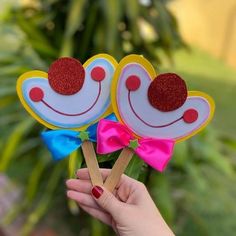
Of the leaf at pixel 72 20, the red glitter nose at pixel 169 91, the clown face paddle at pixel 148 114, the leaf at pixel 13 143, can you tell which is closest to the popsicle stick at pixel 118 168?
the clown face paddle at pixel 148 114

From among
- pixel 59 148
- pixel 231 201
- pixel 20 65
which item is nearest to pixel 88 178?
pixel 59 148

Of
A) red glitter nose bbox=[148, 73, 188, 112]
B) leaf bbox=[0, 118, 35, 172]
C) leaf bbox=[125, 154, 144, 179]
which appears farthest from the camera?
leaf bbox=[0, 118, 35, 172]

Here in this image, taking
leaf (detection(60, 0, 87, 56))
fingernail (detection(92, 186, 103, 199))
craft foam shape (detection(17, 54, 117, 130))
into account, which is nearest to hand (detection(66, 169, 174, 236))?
fingernail (detection(92, 186, 103, 199))

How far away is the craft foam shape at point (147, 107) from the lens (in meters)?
0.88

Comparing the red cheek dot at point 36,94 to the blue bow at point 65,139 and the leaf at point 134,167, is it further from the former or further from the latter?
the leaf at point 134,167

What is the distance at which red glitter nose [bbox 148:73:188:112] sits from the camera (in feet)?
2.85

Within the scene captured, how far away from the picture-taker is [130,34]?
3.03 m

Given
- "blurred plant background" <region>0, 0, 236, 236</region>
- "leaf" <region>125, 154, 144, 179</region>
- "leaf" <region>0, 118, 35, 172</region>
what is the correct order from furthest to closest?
1. "blurred plant background" <region>0, 0, 236, 236</region>
2. "leaf" <region>0, 118, 35, 172</region>
3. "leaf" <region>125, 154, 144, 179</region>

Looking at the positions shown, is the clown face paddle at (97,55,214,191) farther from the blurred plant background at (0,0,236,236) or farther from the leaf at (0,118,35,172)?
the leaf at (0,118,35,172)

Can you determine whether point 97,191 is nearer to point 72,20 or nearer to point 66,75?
point 66,75

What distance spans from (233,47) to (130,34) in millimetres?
4691

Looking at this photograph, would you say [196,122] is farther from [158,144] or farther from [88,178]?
[88,178]

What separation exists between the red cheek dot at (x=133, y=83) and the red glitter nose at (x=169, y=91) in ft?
0.09

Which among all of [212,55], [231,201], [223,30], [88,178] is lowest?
[212,55]
